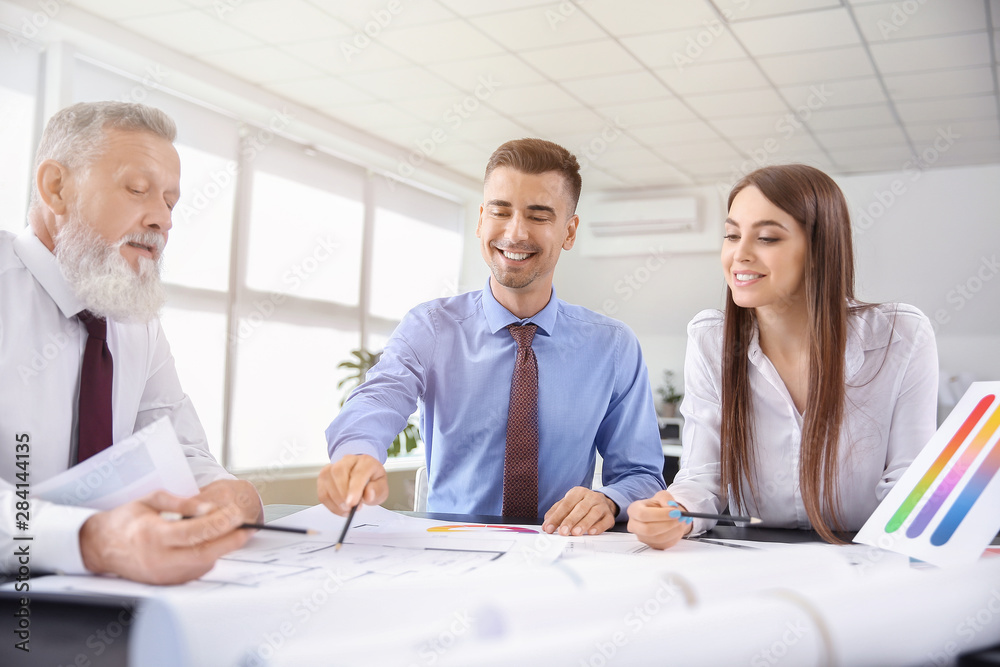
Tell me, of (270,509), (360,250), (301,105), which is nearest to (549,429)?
(270,509)

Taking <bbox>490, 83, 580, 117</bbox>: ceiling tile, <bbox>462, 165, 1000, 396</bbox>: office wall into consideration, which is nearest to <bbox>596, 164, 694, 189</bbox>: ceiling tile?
<bbox>462, 165, 1000, 396</bbox>: office wall

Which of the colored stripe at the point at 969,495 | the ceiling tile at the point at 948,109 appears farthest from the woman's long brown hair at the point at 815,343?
the ceiling tile at the point at 948,109

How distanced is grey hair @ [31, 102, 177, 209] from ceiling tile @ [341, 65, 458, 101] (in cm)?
368

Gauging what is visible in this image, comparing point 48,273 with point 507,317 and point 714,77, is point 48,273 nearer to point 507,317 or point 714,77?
point 507,317

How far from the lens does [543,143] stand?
203cm

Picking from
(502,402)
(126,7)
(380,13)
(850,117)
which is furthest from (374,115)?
(502,402)

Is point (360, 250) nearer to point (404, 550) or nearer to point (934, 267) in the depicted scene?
point (934, 267)

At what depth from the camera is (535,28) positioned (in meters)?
4.29

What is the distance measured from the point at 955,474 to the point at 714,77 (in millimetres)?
4284

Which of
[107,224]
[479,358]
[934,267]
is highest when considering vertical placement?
[934,267]

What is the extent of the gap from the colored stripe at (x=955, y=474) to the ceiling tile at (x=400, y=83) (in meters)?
4.34

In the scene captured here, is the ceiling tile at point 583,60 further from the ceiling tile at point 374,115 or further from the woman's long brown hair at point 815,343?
the woman's long brown hair at point 815,343

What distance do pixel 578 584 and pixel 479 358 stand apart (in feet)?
3.85

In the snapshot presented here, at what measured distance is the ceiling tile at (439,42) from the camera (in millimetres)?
4340
